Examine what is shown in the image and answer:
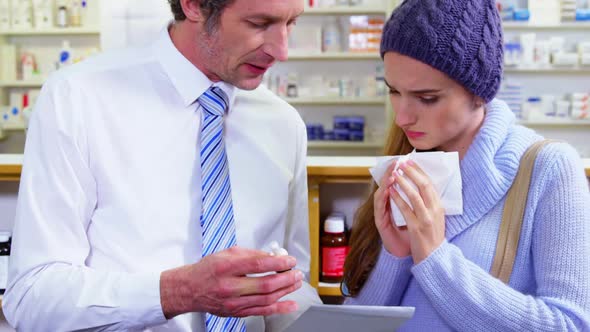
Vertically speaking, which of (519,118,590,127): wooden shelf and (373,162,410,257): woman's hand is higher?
(373,162,410,257): woman's hand

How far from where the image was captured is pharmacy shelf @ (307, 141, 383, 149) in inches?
234

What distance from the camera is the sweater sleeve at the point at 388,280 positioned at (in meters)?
1.52

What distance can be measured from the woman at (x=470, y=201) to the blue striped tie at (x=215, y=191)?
348 mm

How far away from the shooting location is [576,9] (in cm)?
561

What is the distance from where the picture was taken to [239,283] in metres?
1.28

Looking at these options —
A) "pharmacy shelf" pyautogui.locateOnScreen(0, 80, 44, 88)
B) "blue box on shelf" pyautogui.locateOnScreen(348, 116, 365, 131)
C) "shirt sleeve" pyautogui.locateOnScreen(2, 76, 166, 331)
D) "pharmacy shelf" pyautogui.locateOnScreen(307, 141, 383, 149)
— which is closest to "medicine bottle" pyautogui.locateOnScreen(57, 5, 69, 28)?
"pharmacy shelf" pyautogui.locateOnScreen(0, 80, 44, 88)

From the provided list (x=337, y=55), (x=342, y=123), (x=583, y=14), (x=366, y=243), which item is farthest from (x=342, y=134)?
(x=366, y=243)

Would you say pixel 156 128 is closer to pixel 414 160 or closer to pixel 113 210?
pixel 113 210

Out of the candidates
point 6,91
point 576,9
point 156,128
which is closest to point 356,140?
point 576,9

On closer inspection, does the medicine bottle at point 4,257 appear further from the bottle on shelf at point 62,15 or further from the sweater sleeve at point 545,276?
the bottle on shelf at point 62,15

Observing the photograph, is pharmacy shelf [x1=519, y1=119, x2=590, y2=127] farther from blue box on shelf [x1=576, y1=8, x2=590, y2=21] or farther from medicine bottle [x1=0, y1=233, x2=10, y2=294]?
medicine bottle [x1=0, y1=233, x2=10, y2=294]

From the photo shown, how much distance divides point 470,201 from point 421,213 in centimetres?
13

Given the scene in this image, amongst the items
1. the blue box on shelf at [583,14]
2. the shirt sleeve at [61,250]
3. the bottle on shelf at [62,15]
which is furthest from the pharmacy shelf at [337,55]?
the shirt sleeve at [61,250]

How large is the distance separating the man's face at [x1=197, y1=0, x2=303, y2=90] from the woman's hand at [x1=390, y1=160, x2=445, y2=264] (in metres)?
0.41
